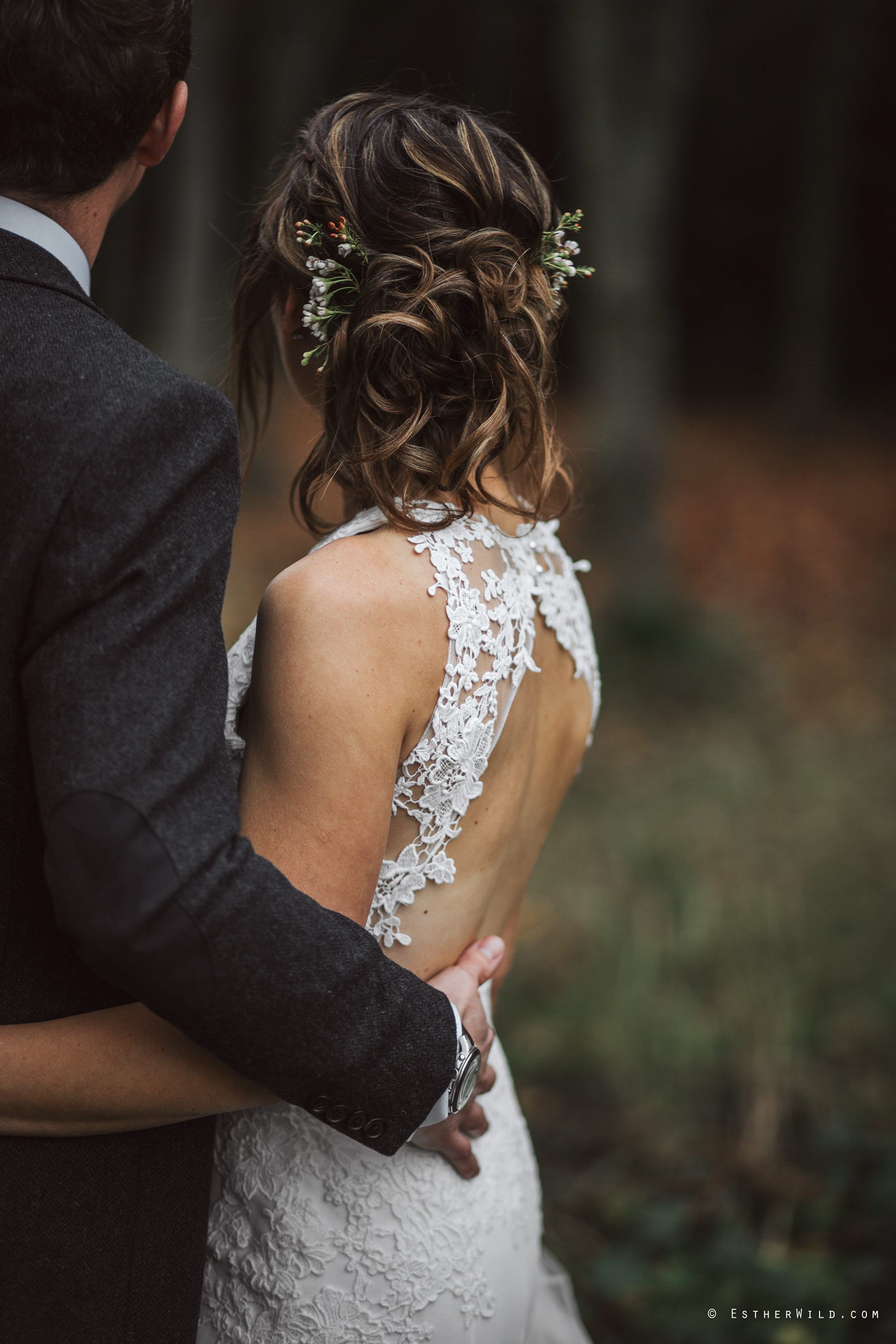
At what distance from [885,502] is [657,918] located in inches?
392

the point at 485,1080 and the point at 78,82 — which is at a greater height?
the point at 78,82

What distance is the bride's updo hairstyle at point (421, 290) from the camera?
1.48 meters

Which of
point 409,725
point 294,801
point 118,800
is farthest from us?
point 409,725

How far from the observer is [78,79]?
114 centimetres

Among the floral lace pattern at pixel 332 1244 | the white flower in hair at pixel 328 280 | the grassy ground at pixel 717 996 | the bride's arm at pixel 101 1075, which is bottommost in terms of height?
the grassy ground at pixel 717 996

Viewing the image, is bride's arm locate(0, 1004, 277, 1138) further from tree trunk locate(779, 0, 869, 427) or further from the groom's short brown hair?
tree trunk locate(779, 0, 869, 427)

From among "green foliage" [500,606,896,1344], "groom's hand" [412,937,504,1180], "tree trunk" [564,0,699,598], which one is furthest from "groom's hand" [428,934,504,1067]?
"tree trunk" [564,0,699,598]

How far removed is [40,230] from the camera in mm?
1223

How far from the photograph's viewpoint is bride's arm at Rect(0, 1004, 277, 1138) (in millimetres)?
1286

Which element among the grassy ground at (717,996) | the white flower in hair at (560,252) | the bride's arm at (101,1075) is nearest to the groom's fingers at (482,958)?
the bride's arm at (101,1075)

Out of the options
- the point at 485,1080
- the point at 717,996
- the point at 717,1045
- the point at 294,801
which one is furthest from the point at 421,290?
the point at 717,996

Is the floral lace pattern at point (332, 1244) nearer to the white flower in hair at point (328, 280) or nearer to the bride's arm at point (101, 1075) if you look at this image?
the bride's arm at point (101, 1075)

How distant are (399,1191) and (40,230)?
137 cm

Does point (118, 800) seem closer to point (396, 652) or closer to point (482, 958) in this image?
point (396, 652)
